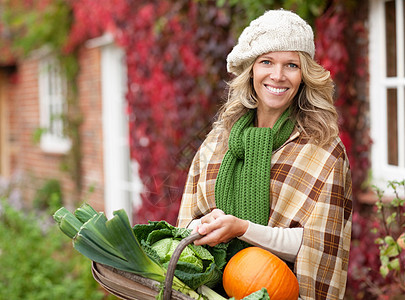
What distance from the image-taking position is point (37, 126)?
9.48 meters

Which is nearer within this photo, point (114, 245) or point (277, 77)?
point (114, 245)

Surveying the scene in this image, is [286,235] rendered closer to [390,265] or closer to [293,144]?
[293,144]

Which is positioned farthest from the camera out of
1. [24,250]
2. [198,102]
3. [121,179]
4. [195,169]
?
[121,179]

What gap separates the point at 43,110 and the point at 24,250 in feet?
17.5

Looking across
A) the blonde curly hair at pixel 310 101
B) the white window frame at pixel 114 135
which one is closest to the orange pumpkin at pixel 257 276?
the blonde curly hair at pixel 310 101

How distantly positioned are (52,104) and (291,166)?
7624 mm

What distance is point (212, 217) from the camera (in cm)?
184

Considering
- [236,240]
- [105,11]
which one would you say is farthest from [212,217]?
[105,11]

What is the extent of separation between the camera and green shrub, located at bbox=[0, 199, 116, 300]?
A: 4086 mm

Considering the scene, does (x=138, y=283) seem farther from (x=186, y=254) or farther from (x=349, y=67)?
(x=349, y=67)

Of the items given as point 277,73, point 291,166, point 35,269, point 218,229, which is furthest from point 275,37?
point 35,269

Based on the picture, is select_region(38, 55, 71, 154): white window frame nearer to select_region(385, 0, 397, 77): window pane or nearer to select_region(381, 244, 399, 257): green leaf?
select_region(385, 0, 397, 77): window pane

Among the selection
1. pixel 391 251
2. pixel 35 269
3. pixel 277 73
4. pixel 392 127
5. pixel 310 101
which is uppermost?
pixel 277 73

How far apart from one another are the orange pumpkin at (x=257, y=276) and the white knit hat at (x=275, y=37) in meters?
0.71
